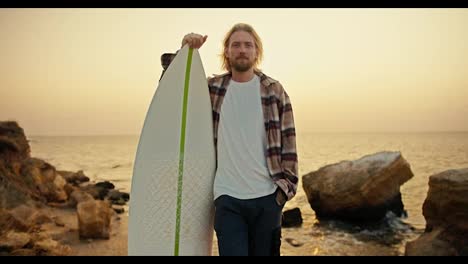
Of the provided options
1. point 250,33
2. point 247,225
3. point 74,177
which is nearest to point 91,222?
point 247,225

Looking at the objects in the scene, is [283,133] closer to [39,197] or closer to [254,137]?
[254,137]

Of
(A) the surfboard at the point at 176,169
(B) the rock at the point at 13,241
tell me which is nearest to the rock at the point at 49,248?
(B) the rock at the point at 13,241

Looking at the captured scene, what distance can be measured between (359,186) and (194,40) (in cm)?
563

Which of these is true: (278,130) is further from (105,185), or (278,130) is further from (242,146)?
(105,185)

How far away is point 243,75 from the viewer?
8.04ft

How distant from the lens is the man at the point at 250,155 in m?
2.29

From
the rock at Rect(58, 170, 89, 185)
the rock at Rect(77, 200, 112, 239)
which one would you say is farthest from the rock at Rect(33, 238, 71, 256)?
the rock at Rect(58, 170, 89, 185)

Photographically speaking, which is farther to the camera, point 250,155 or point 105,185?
point 105,185

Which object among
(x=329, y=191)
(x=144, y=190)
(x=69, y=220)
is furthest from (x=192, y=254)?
(x=329, y=191)

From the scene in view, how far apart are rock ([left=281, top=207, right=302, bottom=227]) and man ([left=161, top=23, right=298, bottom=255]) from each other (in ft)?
20.1

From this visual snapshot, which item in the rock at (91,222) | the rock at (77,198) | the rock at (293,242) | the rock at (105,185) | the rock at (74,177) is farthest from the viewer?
the rock at (74,177)

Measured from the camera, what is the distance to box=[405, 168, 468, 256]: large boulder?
17.3 ft

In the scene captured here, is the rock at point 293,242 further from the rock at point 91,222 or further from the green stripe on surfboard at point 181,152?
the green stripe on surfboard at point 181,152

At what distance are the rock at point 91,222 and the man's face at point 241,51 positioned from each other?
4.58 metres
